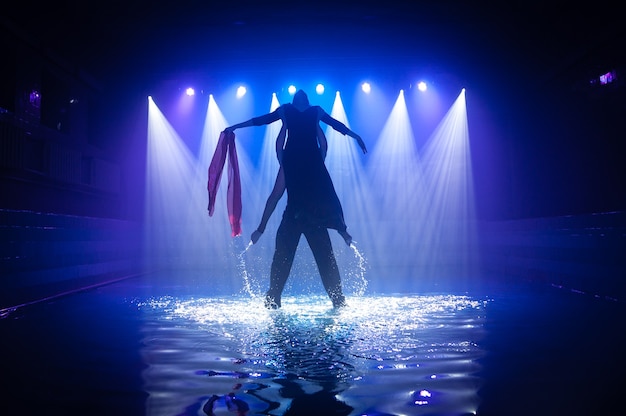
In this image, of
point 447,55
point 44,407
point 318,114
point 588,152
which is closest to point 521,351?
point 44,407

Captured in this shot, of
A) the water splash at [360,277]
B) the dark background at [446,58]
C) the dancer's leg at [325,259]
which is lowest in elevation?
the water splash at [360,277]

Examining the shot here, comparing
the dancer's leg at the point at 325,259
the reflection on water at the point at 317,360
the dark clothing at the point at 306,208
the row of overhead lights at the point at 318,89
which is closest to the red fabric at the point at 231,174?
the dark clothing at the point at 306,208

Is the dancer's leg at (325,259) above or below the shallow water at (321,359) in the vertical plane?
above

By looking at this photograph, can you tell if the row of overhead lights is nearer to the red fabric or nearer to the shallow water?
the red fabric

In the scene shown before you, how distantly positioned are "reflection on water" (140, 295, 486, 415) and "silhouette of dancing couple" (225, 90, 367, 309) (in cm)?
35

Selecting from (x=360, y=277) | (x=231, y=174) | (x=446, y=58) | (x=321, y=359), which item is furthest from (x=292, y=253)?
(x=446, y=58)

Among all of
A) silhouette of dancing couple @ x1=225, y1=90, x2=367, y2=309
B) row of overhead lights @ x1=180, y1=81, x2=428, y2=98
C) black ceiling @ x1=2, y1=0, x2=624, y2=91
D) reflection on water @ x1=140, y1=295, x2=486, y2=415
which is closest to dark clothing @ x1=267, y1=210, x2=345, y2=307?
silhouette of dancing couple @ x1=225, y1=90, x2=367, y2=309

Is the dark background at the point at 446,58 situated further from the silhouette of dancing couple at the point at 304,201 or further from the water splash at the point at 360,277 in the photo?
the silhouette of dancing couple at the point at 304,201

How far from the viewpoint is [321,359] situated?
2.87 m

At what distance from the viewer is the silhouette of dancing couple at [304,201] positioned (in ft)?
17.0

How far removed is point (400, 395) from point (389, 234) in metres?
12.7

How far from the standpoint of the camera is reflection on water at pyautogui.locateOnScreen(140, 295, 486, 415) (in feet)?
6.90

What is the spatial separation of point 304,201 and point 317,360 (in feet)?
8.14

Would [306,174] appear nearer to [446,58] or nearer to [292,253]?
[292,253]
